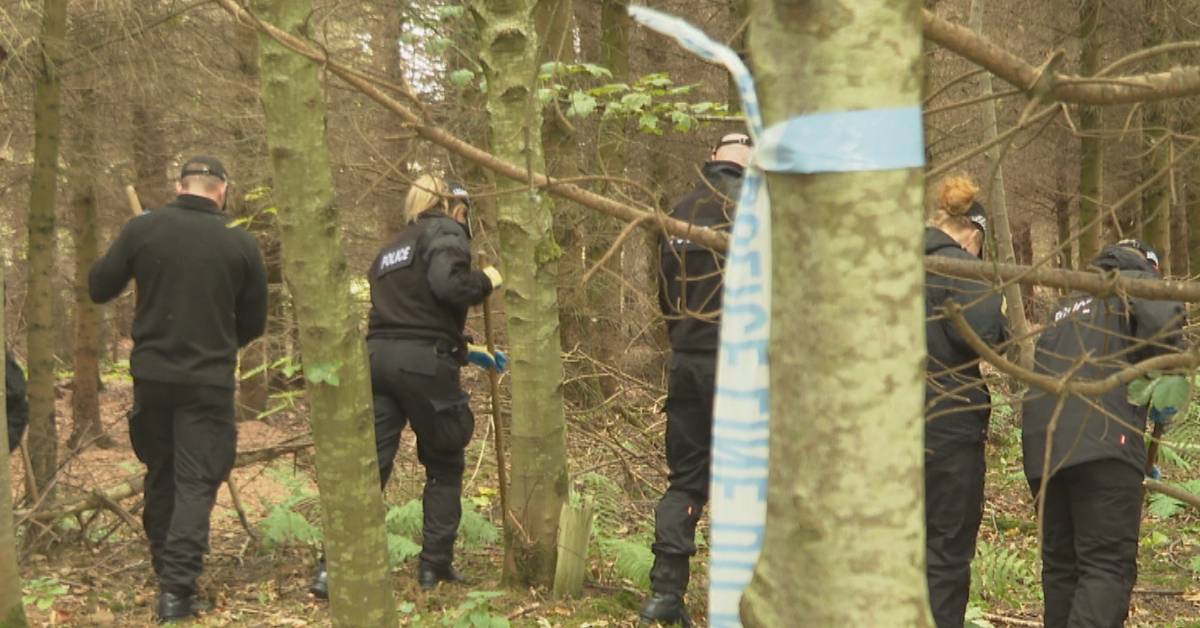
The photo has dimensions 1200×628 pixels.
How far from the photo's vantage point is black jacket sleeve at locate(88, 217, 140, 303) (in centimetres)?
556

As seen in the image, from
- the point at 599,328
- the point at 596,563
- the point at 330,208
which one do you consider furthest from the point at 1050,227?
the point at 330,208

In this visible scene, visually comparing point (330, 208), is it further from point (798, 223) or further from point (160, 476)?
point (160, 476)

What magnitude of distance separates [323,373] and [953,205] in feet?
8.60

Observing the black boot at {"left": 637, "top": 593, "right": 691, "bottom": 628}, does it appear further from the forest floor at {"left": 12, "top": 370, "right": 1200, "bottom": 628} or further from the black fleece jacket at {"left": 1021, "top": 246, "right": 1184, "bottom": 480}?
the black fleece jacket at {"left": 1021, "top": 246, "right": 1184, "bottom": 480}

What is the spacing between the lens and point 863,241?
4.56 ft

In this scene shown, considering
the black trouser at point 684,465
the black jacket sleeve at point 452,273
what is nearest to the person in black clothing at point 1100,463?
the black trouser at point 684,465

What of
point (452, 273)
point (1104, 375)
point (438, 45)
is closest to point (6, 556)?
point (452, 273)

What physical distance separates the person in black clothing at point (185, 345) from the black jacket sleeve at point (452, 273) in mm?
941

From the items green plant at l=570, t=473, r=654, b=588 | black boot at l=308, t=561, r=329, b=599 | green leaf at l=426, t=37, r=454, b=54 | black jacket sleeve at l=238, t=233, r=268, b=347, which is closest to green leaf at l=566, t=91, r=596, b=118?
green leaf at l=426, t=37, r=454, b=54

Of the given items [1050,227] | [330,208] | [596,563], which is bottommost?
[596,563]

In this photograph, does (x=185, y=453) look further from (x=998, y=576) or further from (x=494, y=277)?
(x=998, y=576)

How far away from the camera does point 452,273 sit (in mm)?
5453

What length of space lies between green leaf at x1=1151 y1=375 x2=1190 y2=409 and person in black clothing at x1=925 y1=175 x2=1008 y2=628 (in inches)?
74.9

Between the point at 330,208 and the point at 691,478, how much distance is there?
2.35 m
